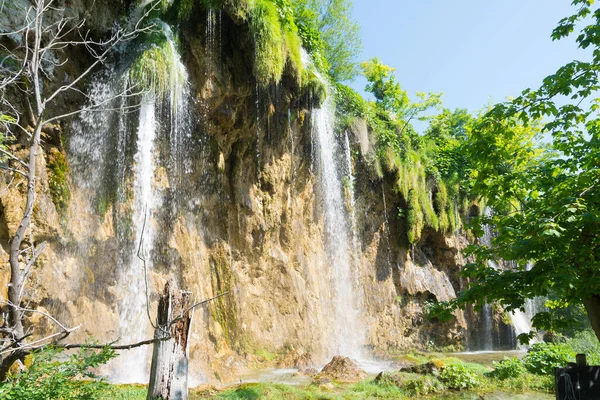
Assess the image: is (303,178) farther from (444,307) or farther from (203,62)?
(444,307)

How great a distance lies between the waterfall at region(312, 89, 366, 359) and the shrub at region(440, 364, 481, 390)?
21.1 feet

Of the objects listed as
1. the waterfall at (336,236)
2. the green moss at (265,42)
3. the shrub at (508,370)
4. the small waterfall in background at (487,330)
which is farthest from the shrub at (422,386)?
the small waterfall in background at (487,330)

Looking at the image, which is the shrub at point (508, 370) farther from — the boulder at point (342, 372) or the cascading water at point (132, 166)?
the cascading water at point (132, 166)

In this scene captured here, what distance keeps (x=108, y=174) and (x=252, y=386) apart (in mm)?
5851

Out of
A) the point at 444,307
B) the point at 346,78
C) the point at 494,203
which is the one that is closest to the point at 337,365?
the point at 444,307

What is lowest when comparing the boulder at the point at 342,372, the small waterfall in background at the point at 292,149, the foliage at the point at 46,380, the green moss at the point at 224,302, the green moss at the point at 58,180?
the boulder at the point at 342,372

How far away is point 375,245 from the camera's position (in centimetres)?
1936

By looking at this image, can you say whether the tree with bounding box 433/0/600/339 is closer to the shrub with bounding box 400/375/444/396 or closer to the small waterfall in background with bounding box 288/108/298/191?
the shrub with bounding box 400/375/444/396

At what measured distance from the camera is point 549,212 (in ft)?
17.6

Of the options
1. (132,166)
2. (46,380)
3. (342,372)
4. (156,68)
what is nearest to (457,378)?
(342,372)

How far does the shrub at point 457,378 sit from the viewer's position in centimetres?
985

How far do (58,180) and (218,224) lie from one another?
15.1 feet

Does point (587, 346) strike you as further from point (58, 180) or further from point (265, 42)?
point (58, 180)

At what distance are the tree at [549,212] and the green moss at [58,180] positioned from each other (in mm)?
7821
